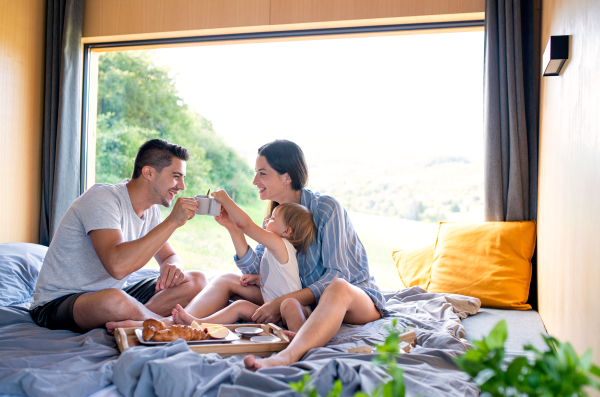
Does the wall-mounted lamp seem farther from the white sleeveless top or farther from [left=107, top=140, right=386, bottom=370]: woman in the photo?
the white sleeveless top

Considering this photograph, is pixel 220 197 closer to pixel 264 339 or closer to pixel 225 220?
pixel 225 220

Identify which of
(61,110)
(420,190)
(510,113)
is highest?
(61,110)

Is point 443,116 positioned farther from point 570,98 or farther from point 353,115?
point 570,98

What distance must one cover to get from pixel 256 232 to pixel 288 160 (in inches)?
17.8

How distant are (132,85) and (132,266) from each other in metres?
2.63

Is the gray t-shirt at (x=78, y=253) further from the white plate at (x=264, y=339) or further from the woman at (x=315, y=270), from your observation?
the white plate at (x=264, y=339)

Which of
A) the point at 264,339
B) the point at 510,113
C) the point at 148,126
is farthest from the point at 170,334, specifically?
the point at 148,126

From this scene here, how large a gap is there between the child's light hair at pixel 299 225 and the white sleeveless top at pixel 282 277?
0.05 m

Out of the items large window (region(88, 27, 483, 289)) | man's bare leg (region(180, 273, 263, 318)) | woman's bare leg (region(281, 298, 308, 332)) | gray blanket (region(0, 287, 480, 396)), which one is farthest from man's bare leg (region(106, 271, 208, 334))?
large window (region(88, 27, 483, 289))

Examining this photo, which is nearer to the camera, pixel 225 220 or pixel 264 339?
pixel 264 339

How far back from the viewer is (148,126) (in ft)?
13.3

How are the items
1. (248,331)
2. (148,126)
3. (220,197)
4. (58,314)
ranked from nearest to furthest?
(248,331) → (58,314) → (220,197) → (148,126)

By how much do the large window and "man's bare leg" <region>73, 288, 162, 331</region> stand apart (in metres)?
1.76

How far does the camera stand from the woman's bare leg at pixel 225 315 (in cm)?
182
